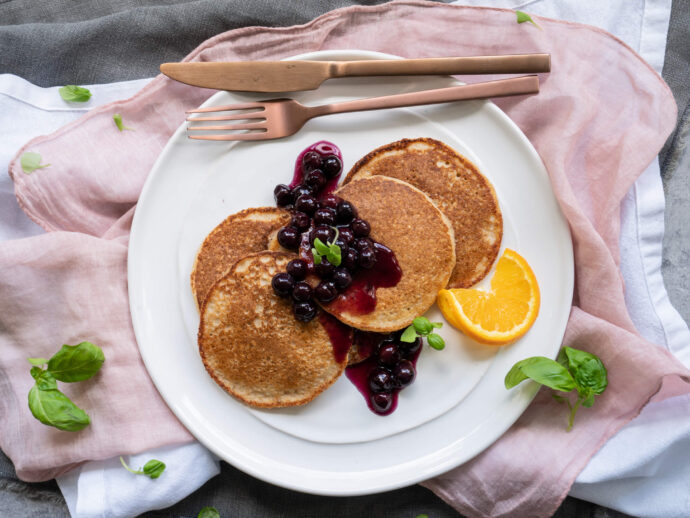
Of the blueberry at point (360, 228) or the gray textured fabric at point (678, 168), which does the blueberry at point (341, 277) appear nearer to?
the blueberry at point (360, 228)

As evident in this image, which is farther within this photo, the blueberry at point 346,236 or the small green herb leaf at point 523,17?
the small green herb leaf at point 523,17

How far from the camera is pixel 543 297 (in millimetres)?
→ 2424

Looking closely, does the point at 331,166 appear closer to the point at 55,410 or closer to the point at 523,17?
the point at 523,17

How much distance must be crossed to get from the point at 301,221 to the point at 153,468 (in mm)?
1181

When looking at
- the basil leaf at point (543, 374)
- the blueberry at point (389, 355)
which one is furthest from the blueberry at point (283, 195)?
the basil leaf at point (543, 374)

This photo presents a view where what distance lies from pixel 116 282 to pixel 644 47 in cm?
257

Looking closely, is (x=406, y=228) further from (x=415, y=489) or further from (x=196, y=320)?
(x=415, y=489)

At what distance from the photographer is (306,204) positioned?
90.0 inches

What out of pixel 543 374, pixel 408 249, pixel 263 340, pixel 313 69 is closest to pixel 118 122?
pixel 313 69

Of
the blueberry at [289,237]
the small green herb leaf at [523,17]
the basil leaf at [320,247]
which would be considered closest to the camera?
the basil leaf at [320,247]

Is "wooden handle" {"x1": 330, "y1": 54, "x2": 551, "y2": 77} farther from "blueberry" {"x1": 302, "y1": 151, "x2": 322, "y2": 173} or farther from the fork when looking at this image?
"blueberry" {"x1": 302, "y1": 151, "x2": 322, "y2": 173}

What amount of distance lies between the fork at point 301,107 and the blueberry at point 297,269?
0.62m

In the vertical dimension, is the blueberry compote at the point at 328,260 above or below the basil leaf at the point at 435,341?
above

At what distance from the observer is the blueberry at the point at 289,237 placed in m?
2.27
